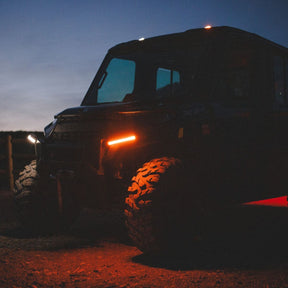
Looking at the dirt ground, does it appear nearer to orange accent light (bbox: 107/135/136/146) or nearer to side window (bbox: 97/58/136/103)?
orange accent light (bbox: 107/135/136/146)

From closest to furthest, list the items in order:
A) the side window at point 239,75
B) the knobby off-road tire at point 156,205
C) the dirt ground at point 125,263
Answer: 1. the dirt ground at point 125,263
2. the knobby off-road tire at point 156,205
3. the side window at point 239,75

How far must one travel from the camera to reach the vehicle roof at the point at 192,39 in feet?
18.4

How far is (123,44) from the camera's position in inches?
256

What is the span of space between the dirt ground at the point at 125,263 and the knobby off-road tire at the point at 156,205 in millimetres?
274

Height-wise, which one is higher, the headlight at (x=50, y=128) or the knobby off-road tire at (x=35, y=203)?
the headlight at (x=50, y=128)

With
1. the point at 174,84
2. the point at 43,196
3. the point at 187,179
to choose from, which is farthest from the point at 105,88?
the point at 187,179

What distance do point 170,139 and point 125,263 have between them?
56.3 inches

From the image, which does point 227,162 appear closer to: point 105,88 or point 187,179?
point 187,179

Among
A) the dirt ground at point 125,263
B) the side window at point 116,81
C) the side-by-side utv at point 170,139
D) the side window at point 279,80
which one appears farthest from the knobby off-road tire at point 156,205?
the side window at point 279,80

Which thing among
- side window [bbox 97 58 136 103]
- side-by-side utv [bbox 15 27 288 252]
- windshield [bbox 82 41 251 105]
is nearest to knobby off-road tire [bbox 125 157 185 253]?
side-by-side utv [bbox 15 27 288 252]

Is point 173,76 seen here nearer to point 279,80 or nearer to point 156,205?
point 279,80

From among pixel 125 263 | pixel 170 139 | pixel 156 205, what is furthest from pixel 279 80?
pixel 125 263

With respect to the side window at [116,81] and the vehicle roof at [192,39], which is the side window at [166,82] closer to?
the vehicle roof at [192,39]

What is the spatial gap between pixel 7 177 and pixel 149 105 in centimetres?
921
